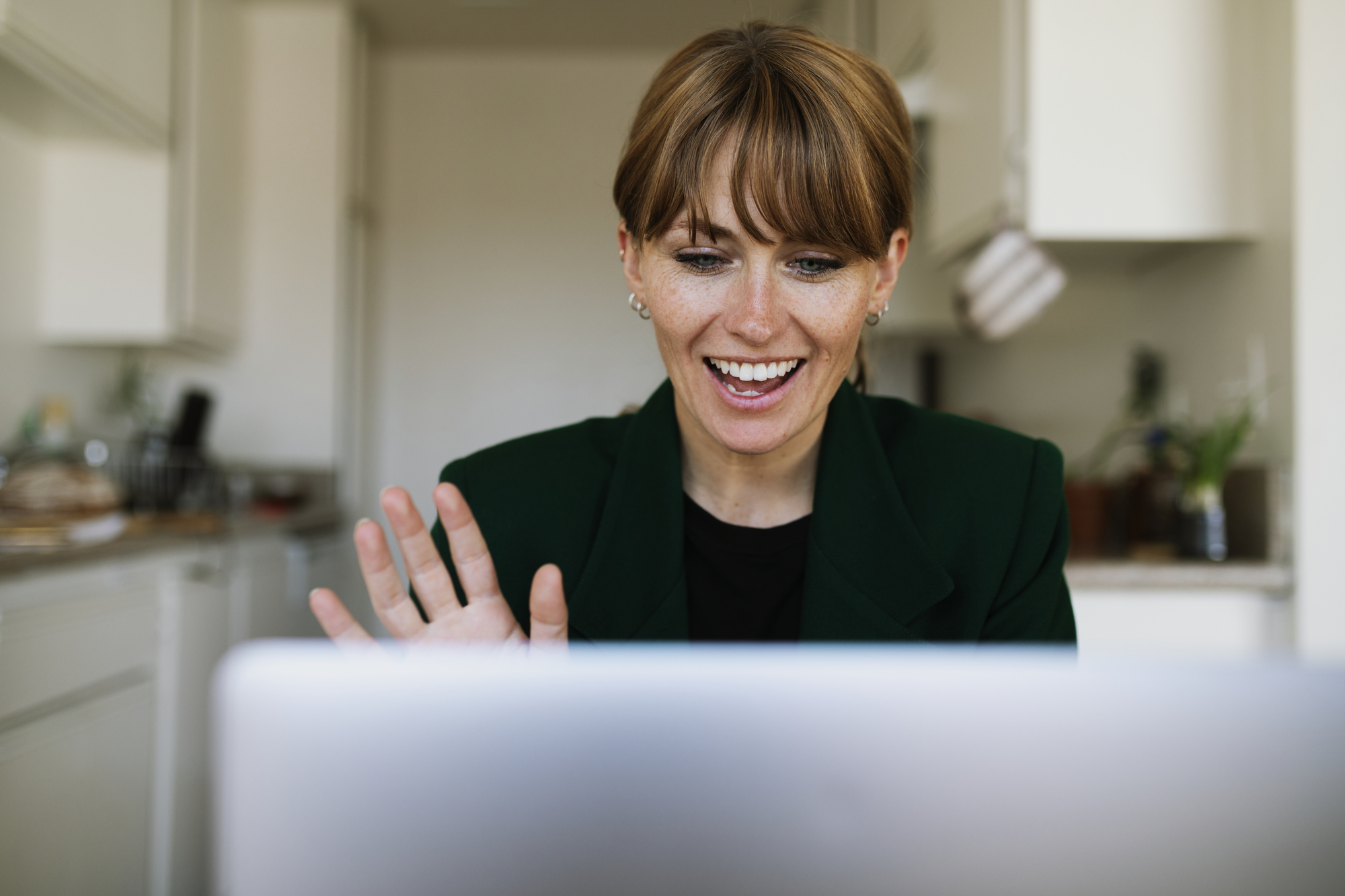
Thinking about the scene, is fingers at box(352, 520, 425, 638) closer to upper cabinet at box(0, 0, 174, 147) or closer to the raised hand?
the raised hand

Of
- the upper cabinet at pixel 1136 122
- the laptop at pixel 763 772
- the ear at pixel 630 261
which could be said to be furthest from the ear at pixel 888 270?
the upper cabinet at pixel 1136 122

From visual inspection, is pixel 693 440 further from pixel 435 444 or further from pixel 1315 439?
pixel 435 444

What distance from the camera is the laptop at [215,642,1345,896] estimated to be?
11.3 inches

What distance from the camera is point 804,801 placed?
29 cm

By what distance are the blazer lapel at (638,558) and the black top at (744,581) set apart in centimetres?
5

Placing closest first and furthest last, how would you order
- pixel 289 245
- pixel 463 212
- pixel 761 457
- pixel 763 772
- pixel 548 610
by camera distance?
pixel 763 772
pixel 548 610
pixel 761 457
pixel 289 245
pixel 463 212

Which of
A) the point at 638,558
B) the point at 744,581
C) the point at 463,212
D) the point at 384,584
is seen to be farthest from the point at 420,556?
the point at 463,212

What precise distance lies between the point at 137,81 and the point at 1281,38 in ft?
8.43

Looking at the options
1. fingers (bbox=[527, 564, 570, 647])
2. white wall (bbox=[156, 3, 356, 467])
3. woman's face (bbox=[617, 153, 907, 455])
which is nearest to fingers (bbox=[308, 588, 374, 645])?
fingers (bbox=[527, 564, 570, 647])

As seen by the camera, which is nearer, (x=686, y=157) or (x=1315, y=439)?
(x=686, y=157)

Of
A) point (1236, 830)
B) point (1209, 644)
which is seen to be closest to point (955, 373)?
point (1209, 644)

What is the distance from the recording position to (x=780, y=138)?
2.55 ft

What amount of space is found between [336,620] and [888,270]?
569 millimetres

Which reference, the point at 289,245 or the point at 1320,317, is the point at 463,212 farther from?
the point at 1320,317
